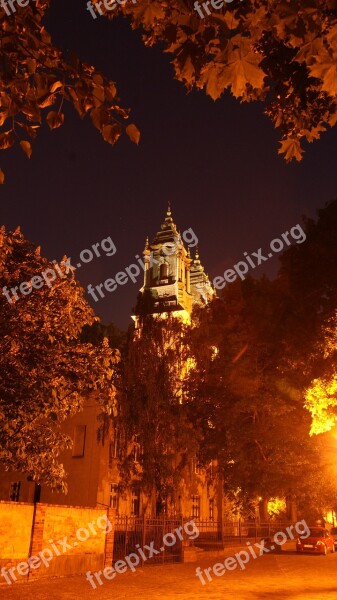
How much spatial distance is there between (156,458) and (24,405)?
50.3ft

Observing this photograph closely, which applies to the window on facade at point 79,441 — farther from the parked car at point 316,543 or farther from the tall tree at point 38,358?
the tall tree at point 38,358

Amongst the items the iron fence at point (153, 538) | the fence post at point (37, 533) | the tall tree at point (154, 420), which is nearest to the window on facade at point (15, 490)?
the tall tree at point (154, 420)

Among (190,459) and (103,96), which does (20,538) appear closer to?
(103,96)

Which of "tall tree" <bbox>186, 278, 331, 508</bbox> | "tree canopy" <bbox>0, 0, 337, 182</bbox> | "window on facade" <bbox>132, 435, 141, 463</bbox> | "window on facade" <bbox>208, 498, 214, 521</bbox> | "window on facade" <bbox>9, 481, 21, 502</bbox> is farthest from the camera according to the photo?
"window on facade" <bbox>208, 498, 214, 521</bbox>

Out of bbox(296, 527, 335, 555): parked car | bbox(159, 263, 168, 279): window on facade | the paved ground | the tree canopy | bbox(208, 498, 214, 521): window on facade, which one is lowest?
the paved ground

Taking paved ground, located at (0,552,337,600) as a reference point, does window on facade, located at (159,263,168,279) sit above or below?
above

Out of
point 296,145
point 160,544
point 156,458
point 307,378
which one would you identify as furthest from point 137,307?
point 296,145

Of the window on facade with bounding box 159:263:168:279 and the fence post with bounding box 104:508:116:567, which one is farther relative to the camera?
the window on facade with bounding box 159:263:168:279

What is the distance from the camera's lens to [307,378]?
2558 cm

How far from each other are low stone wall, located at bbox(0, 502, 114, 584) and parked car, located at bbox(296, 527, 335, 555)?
13.6 metres

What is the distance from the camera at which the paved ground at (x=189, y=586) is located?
12602 millimetres

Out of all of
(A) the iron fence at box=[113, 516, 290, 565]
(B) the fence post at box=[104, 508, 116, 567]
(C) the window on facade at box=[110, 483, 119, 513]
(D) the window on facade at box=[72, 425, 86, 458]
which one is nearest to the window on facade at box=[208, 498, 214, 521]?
(C) the window on facade at box=[110, 483, 119, 513]

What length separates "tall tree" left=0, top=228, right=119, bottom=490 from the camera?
43.7 feet

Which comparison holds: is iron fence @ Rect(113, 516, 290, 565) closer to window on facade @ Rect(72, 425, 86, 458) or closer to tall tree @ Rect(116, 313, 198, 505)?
tall tree @ Rect(116, 313, 198, 505)
